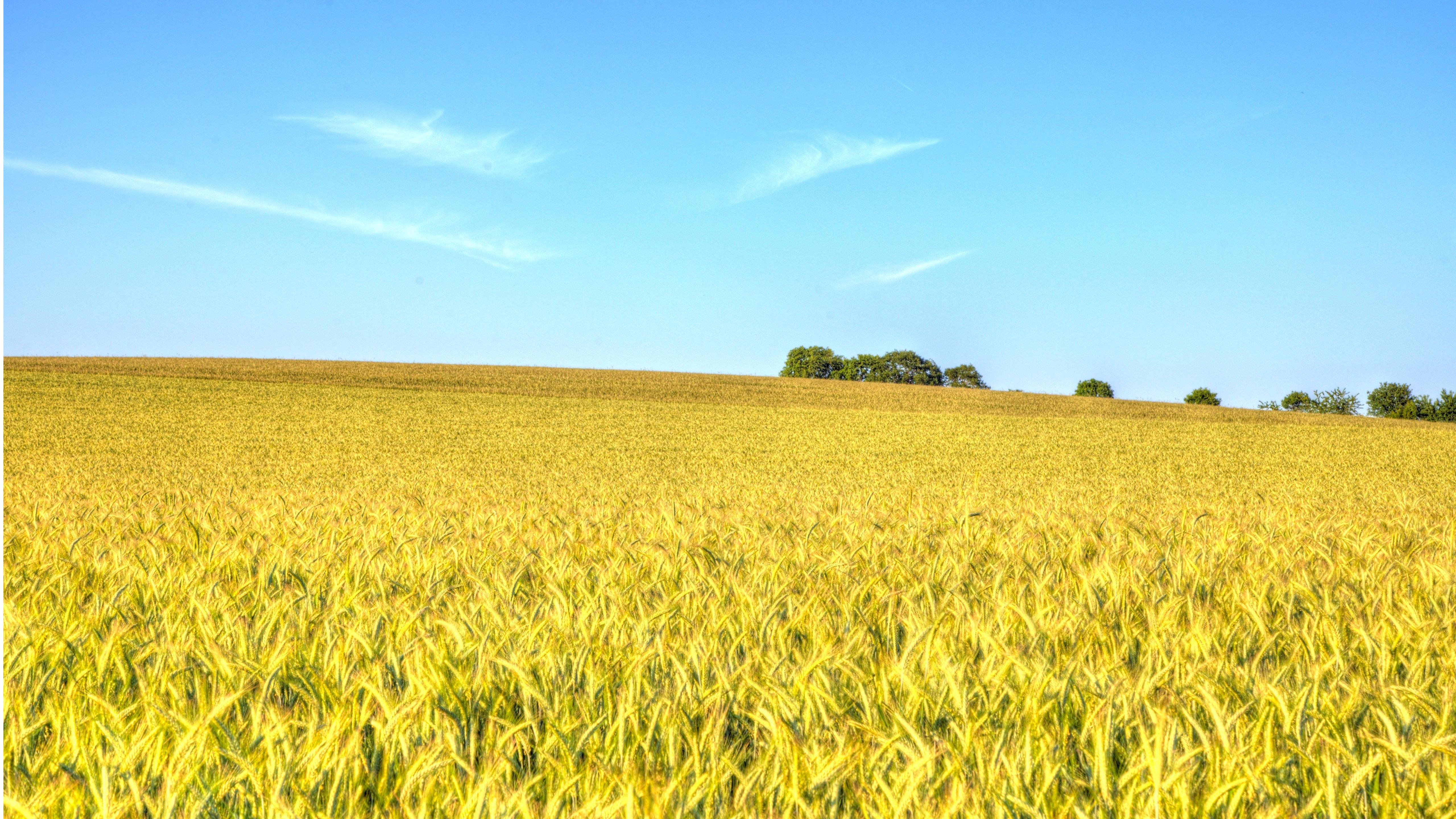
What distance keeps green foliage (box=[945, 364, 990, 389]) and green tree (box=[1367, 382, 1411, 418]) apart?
1147 inches

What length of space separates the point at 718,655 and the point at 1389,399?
8116 centimetres

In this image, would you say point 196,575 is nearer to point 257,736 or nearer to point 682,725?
point 257,736

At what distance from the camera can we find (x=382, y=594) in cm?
284

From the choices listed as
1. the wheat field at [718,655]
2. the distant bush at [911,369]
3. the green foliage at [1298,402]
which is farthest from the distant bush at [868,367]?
the wheat field at [718,655]

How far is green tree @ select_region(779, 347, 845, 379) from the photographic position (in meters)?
70.8

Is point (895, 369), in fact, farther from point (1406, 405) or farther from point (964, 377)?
point (1406, 405)

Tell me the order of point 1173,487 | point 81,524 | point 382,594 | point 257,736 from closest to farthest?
point 257,736 → point 382,594 → point 81,524 → point 1173,487

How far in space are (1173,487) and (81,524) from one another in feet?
28.2

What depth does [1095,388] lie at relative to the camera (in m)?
64.6

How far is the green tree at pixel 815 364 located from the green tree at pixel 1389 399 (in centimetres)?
4083

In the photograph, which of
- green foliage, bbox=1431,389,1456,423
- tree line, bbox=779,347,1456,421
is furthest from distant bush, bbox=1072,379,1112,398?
green foliage, bbox=1431,389,1456,423

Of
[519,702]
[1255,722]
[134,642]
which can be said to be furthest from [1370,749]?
[134,642]

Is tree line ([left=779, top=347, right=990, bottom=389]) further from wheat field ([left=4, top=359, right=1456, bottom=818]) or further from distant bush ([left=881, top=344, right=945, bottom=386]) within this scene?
wheat field ([left=4, top=359, right=1456, bottom=818])

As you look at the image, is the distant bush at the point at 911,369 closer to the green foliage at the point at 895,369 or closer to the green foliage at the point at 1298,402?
the green foliage at the point at 895,369
